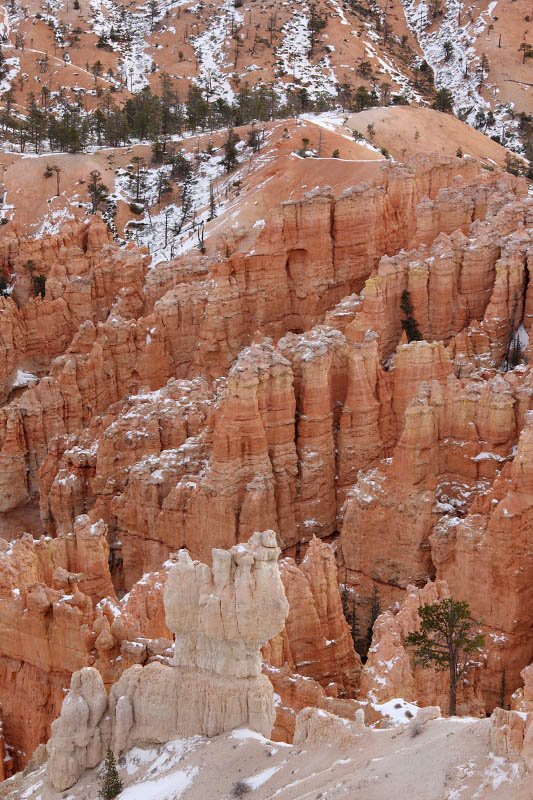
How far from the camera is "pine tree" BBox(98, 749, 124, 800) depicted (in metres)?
19.0

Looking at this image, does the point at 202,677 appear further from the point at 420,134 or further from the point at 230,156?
the point at 420,134

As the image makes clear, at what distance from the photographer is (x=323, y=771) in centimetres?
1752

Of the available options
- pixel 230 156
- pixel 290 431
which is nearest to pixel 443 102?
pixel 230 156

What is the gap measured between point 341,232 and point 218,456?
65.6 feet

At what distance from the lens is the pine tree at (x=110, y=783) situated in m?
19.0

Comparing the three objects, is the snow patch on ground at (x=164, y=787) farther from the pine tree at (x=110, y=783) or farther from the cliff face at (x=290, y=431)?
the cliff face at (x=290, y=431)

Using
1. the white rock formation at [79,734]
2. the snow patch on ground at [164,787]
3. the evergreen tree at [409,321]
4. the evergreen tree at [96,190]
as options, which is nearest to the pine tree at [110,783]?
the snow patch on ground at [164,787]

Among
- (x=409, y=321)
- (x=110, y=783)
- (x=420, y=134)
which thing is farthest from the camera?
(x=420, y=134)

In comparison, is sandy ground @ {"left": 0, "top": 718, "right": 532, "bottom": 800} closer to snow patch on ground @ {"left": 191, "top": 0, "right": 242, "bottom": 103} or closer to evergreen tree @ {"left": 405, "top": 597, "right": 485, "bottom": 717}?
evergreen tree @ {"left": 405, "top": 597, "right": 485, "bottom": 717}

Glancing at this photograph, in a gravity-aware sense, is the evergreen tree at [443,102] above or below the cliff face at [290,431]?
above

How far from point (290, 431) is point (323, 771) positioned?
24417 millimetres

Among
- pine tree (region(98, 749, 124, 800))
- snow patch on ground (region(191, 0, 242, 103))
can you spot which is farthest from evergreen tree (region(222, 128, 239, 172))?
pine tree (region(98, 749, 124, 800))

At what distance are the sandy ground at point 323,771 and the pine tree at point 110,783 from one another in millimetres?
167

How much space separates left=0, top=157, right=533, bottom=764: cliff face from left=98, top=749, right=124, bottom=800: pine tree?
4.76 m
